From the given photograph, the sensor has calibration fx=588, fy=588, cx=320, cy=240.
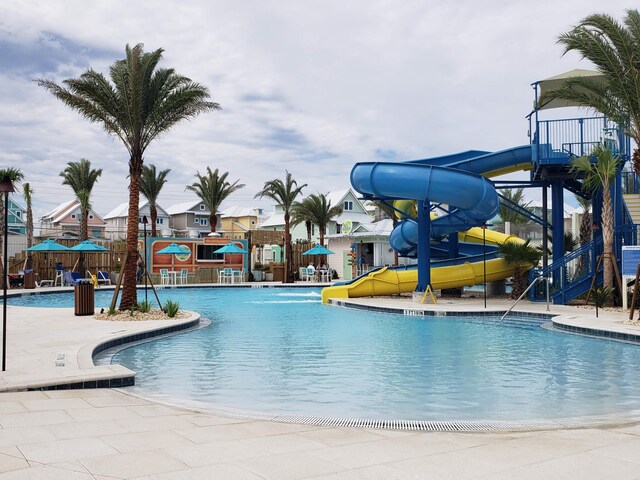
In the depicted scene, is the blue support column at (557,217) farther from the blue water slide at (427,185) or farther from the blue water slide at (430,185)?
the blue water slide at (427,185)

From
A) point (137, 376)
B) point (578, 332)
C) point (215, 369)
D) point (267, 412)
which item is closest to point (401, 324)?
point (578, 332)

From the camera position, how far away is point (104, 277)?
105 feet

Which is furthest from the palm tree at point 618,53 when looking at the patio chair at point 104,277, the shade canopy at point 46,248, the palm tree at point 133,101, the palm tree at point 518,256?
the patio chair at point 104,277

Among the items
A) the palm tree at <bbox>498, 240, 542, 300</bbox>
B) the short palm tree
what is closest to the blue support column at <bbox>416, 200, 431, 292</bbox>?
the palm tree at <bbox>498, 240, 542, 300</bbox>

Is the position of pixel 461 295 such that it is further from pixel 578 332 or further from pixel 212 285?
pixel 212 285

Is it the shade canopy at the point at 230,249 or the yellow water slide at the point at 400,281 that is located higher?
the shade canopy at the point at 230,249

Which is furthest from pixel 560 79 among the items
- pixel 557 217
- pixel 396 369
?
pixel 396 369

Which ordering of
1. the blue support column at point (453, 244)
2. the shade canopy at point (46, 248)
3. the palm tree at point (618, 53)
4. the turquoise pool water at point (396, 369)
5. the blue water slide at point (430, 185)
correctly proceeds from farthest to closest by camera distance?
the shade canopy at point (46, 248) → the blue support column at point (453, 244) → the blue water slide at point (430, 185) → the palm tree at point (618, 53) → the turquoise pool water at point (396, 369)

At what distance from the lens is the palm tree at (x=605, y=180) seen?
16734 millimetres

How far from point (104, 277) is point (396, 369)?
2643cm

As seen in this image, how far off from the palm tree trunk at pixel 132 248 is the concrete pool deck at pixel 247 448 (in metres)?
9.16

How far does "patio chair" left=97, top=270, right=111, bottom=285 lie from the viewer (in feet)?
104

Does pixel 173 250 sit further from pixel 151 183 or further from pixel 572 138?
pixel 572 138

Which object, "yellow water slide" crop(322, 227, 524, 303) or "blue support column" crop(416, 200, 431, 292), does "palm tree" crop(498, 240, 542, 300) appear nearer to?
"yellow water slide" crop(322, 227, 524, 303)
